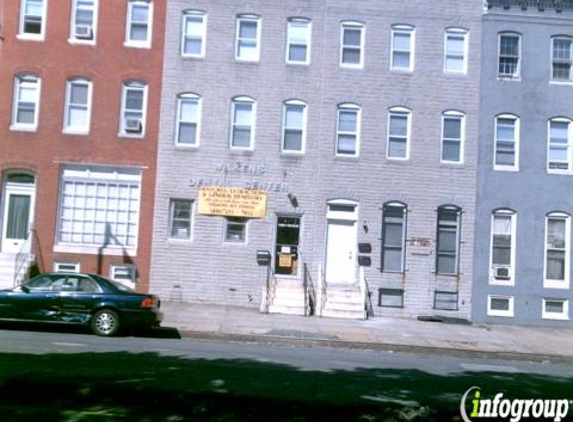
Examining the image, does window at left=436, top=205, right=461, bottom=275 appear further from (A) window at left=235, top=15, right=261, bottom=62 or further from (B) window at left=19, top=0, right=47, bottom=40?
(B) window at left=19, top=0, right=47, bottom=40

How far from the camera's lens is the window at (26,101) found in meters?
20.6

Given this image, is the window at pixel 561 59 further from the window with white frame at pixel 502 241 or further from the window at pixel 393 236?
the window at pixel 393 236

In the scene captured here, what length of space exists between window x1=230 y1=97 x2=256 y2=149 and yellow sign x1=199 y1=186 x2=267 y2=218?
154 centimetres

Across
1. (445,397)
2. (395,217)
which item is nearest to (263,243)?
(395,217)

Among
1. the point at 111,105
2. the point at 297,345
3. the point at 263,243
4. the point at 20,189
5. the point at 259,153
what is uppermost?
the point at 111,105

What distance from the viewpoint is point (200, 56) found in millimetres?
20828

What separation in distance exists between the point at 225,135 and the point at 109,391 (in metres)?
14.0

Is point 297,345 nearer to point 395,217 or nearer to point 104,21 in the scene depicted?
point 395,217

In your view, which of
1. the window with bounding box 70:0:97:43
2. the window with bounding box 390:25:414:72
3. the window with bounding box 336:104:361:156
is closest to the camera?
the window with bounding box 70:0:97:43

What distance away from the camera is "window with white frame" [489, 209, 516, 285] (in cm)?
2036

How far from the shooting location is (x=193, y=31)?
2097 centimetres

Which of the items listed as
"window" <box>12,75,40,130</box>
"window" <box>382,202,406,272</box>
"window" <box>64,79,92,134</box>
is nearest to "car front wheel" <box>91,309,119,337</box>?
"window" <box>64,79,92,134</box>

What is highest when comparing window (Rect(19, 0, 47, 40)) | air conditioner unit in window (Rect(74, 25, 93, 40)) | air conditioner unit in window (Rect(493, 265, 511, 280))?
window (Rect(19, 0, 47, 40))

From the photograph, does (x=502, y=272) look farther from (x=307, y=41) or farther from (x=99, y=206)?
(x=99, y=206)
